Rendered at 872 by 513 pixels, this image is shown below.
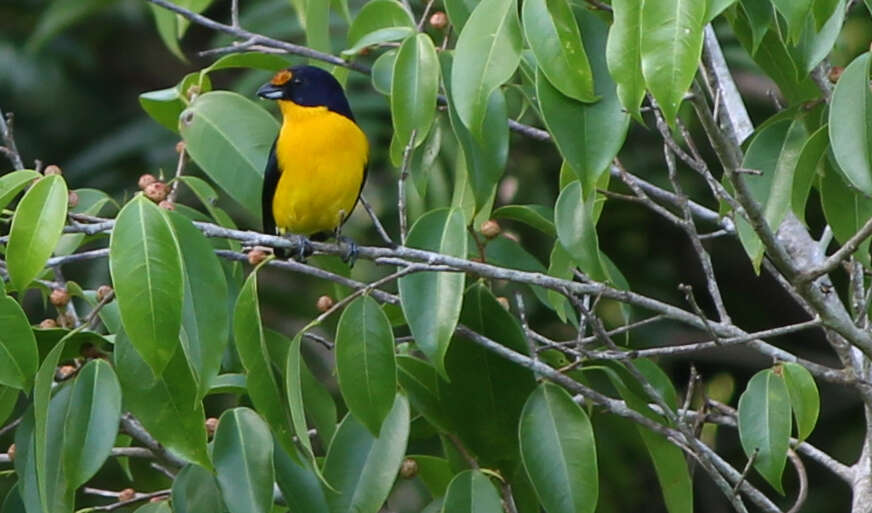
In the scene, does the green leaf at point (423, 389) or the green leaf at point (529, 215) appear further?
the green leaf at point (529, 215)

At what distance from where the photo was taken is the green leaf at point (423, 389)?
3.26 metres

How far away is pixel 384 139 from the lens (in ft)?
24.0

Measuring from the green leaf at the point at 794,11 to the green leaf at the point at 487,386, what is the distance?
3.43 feet

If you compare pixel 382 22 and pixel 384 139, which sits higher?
pixel 382 22

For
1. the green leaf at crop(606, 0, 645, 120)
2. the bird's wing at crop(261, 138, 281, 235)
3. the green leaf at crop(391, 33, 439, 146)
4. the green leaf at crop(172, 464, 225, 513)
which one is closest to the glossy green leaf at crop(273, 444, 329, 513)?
the green leaf at crop(172, 464, 225, 513)

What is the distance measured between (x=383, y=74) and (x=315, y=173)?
1.27 metres

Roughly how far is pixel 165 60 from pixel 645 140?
125 inches

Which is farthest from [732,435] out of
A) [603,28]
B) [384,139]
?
[603,28]

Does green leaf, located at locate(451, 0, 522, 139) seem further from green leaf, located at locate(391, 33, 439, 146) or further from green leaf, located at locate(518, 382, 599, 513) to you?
green leaf, located at locate(518, 382, 599, 513)

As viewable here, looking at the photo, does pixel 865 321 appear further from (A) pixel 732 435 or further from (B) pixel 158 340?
(A) pixel 732 435

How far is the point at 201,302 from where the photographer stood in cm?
280

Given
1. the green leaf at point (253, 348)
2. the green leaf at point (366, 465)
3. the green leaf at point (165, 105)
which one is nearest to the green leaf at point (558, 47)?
the green leaf at point (253, 348)

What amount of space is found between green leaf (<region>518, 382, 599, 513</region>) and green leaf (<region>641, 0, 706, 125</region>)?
2.91 feet

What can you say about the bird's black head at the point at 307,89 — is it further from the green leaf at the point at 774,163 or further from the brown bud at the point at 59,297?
the green leaf at the point at 774,163
